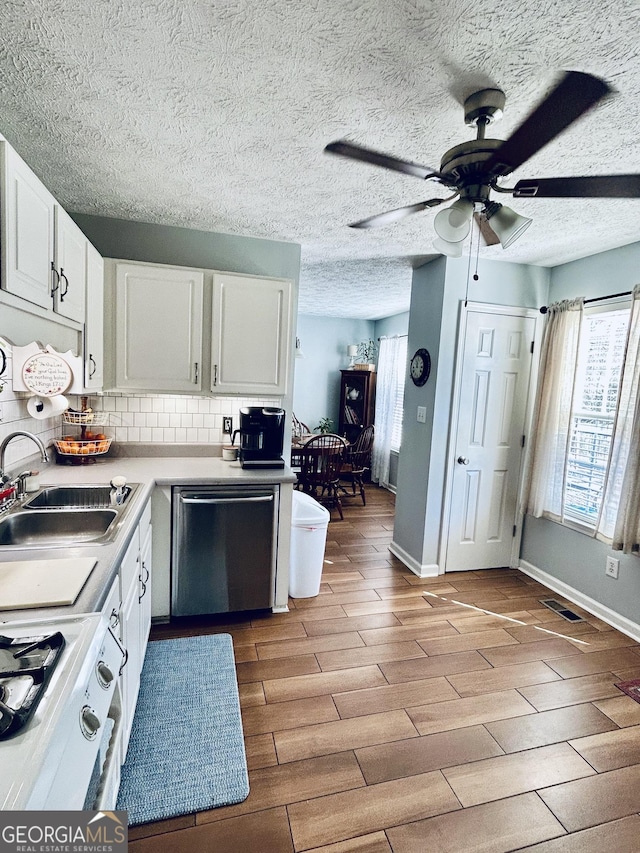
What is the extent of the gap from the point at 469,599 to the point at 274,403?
2015 millimetres

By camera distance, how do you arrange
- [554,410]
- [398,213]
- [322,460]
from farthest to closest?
[322,460] < [554,410] < [398,213]

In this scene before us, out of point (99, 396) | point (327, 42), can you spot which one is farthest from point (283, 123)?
point (99, 396)

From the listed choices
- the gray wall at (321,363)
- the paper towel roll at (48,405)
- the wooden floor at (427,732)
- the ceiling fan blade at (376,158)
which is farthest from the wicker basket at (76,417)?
the gray wall at (321,363)

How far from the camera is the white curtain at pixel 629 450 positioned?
8.46ft

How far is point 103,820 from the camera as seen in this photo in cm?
85

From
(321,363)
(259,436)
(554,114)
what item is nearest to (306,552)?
(259,436)

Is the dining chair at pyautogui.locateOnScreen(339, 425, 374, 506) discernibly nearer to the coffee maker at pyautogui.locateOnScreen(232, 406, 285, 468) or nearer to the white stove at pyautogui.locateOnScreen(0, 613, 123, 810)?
the coffee maker at pyautogui.locateOnScreen(232, 406, 285, 468)

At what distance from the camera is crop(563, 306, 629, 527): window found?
2893 millimetres

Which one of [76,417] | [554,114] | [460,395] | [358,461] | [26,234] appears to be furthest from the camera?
[358,461]

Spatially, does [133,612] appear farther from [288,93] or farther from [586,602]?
[586,602]

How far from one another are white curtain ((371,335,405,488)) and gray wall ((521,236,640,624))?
2.77 meters

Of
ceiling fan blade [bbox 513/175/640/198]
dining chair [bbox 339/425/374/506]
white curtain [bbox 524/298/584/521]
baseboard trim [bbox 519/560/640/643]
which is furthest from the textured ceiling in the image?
dining chair [bbox 339/425/374/506]

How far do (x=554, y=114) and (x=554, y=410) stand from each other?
8.33ft

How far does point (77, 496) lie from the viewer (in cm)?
217
